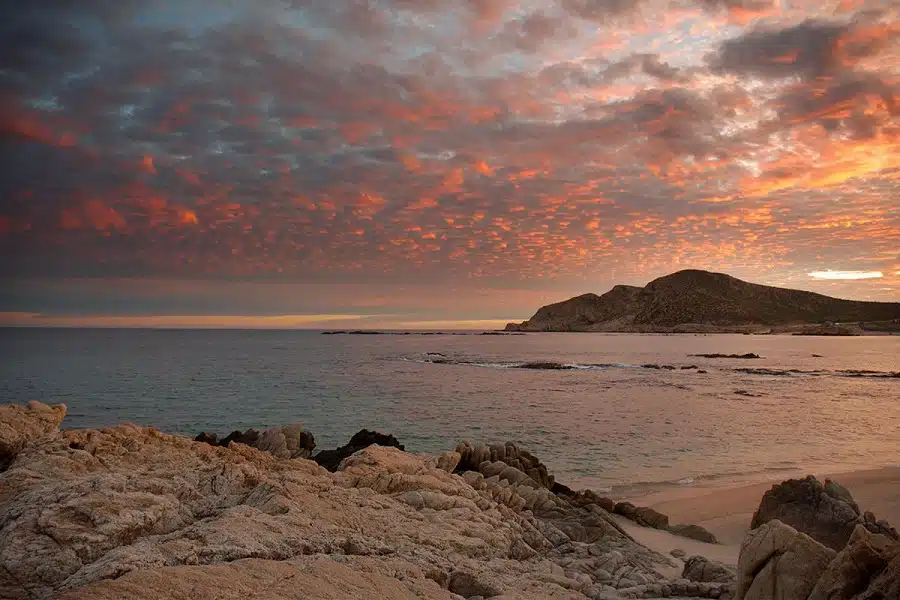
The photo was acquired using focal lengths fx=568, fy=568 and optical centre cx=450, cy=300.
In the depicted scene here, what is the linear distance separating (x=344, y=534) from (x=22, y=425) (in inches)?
321

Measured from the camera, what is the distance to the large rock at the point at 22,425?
35.3ft

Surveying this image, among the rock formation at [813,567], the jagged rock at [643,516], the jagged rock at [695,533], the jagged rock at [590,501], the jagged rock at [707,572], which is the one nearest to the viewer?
the rock formation at [813,567]

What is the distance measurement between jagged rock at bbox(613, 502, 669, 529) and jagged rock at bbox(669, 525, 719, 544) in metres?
0.30

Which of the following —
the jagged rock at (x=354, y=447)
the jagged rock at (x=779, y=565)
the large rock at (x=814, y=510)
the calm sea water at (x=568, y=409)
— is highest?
the jagged rock at (x=779, y=565)

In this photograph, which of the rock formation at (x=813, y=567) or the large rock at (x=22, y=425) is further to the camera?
the large rock at (x=22, y=425)

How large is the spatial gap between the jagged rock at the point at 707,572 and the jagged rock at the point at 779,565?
2590 mm

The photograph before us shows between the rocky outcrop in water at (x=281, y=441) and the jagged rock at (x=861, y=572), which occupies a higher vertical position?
the jagged rock at (x=861, y=572)

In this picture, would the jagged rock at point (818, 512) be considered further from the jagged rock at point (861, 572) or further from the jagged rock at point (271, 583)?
the jagged rock at point (271, 583)

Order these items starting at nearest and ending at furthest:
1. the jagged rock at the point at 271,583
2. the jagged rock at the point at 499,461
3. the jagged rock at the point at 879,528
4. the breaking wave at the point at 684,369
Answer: the jagged rock at the point at 271,583 → the jagged rock at the point at 879,528 → the jagged rock at the point at 499,461 → the breaking wave at the point at 684,369

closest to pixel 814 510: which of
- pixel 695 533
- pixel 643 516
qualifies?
pixel 695 533

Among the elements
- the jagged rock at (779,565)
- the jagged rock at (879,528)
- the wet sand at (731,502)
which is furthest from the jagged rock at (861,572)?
the wet sand at (731,502)

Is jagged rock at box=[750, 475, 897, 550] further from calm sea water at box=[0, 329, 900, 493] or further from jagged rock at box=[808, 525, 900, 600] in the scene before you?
calm sea water at box=[0, 329, 900, 493]

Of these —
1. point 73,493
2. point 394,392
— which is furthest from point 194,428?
point 73,493

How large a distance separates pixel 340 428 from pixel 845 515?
23791 millimetres
